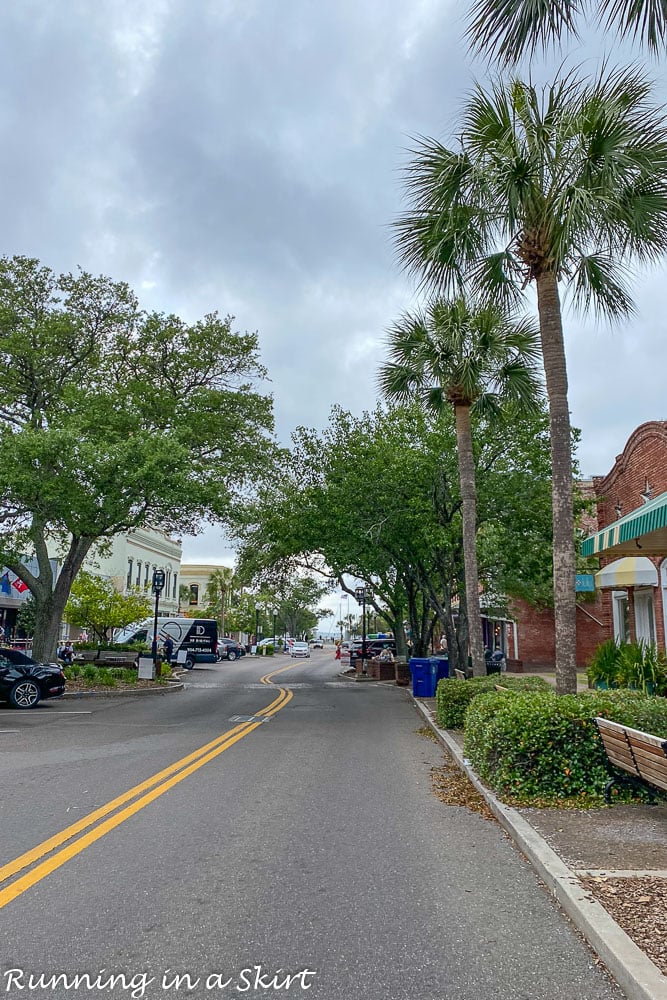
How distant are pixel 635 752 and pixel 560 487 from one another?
383cm

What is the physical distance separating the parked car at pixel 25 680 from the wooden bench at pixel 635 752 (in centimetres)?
1398

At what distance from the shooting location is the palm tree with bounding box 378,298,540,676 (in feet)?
52.9

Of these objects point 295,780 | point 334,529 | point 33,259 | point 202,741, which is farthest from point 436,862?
point 33,259

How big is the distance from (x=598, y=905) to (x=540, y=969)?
0.81m

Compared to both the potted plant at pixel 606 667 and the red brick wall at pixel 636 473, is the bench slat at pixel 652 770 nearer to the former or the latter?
the potted plant at pixel 606 667

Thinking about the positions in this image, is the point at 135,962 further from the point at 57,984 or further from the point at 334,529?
the point at 334,529

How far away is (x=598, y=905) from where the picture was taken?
183 inches

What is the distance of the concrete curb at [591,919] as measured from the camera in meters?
3.69

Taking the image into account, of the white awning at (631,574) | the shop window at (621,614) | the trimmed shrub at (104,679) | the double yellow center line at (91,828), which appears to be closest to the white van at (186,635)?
the trimmed shrub at (104,679)

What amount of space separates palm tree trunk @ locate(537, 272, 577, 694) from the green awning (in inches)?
35.1

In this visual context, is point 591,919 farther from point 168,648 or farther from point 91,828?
point 168,648

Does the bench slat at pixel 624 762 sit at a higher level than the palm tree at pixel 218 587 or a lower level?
lower

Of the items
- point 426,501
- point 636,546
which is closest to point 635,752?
point 636,546

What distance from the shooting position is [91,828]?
690 centimetres
